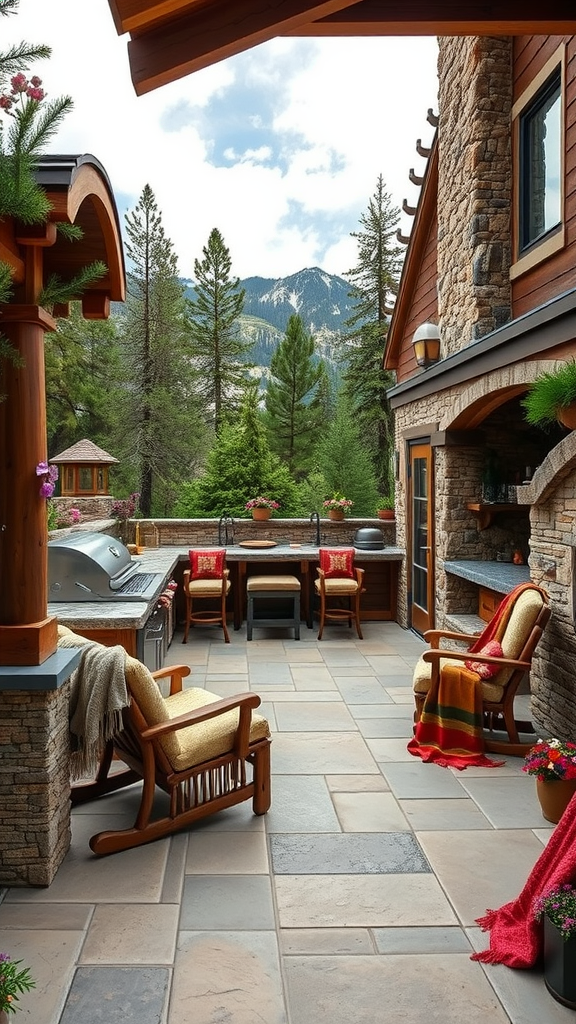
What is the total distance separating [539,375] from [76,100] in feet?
10.3

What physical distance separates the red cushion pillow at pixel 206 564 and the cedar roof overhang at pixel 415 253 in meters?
3.38

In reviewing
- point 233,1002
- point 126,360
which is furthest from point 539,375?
point 126,360

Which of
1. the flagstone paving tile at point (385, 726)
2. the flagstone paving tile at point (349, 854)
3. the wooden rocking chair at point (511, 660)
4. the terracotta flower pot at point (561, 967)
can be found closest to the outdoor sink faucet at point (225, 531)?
the flagstone paving tile at point (385, 726)

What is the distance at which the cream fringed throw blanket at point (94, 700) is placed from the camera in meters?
3.07

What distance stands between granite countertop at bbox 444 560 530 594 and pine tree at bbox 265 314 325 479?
19.0 m

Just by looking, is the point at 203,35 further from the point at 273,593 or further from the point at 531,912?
the point at 273,593

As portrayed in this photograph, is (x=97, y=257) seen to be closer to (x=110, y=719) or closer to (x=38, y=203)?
(x=38, y=203)

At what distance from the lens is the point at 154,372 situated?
20938 mm

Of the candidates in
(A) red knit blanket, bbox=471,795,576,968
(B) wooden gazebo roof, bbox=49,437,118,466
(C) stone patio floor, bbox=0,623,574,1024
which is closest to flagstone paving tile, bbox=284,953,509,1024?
(C) stone patio floor, bbox=0,623,574,1024

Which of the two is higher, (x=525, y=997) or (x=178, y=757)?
(x=178, y=757)

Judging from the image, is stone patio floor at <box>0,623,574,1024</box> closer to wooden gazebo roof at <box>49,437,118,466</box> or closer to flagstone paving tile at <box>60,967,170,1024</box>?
flagstone paving tile at <box>60,967,170,1024</box>

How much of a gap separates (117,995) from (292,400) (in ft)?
77.7

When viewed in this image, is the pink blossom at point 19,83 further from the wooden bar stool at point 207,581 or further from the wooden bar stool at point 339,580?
the wooden bar stool at point 339,580

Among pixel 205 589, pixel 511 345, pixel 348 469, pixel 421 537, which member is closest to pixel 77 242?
pixel 511 345
